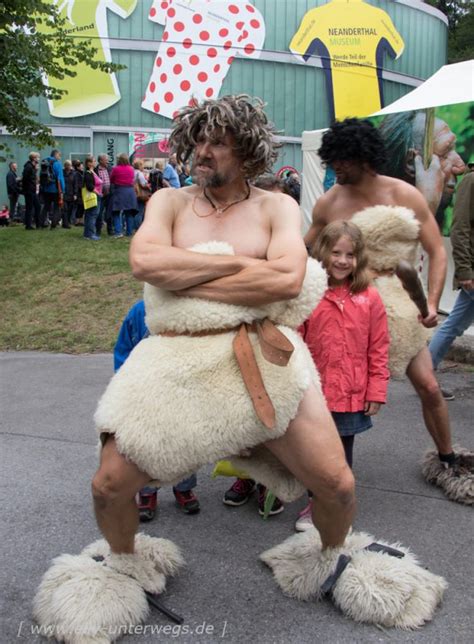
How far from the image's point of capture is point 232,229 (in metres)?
2.66

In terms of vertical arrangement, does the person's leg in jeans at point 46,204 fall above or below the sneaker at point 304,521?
above

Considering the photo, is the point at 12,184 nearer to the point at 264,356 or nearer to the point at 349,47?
the point at 349,47

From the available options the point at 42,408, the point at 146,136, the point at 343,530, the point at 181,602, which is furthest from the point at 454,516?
the point at 146,136

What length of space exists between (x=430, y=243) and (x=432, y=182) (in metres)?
5.44

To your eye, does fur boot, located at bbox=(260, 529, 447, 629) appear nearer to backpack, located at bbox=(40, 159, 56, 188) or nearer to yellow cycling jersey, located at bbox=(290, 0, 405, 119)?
backpack, located at bbox=(40, 159, 56, 188)

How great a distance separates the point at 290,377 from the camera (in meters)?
2.48

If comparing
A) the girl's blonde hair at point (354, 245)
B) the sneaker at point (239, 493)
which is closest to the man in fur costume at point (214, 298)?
the girl's blonde hair at point (354, 245)

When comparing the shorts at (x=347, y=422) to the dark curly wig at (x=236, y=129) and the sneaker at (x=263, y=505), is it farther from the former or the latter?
the dark curly wig at (x=236, y=129)

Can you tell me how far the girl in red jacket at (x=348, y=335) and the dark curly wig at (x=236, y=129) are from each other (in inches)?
25.8

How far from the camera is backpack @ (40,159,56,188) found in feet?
46.9

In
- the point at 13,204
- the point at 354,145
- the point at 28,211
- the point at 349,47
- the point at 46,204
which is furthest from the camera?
the point at 349,47

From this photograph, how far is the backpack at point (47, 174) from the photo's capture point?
14305 millimetres

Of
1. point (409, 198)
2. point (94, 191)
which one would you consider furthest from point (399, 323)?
point (94, 191)

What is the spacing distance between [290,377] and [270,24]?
1980 centimetres
